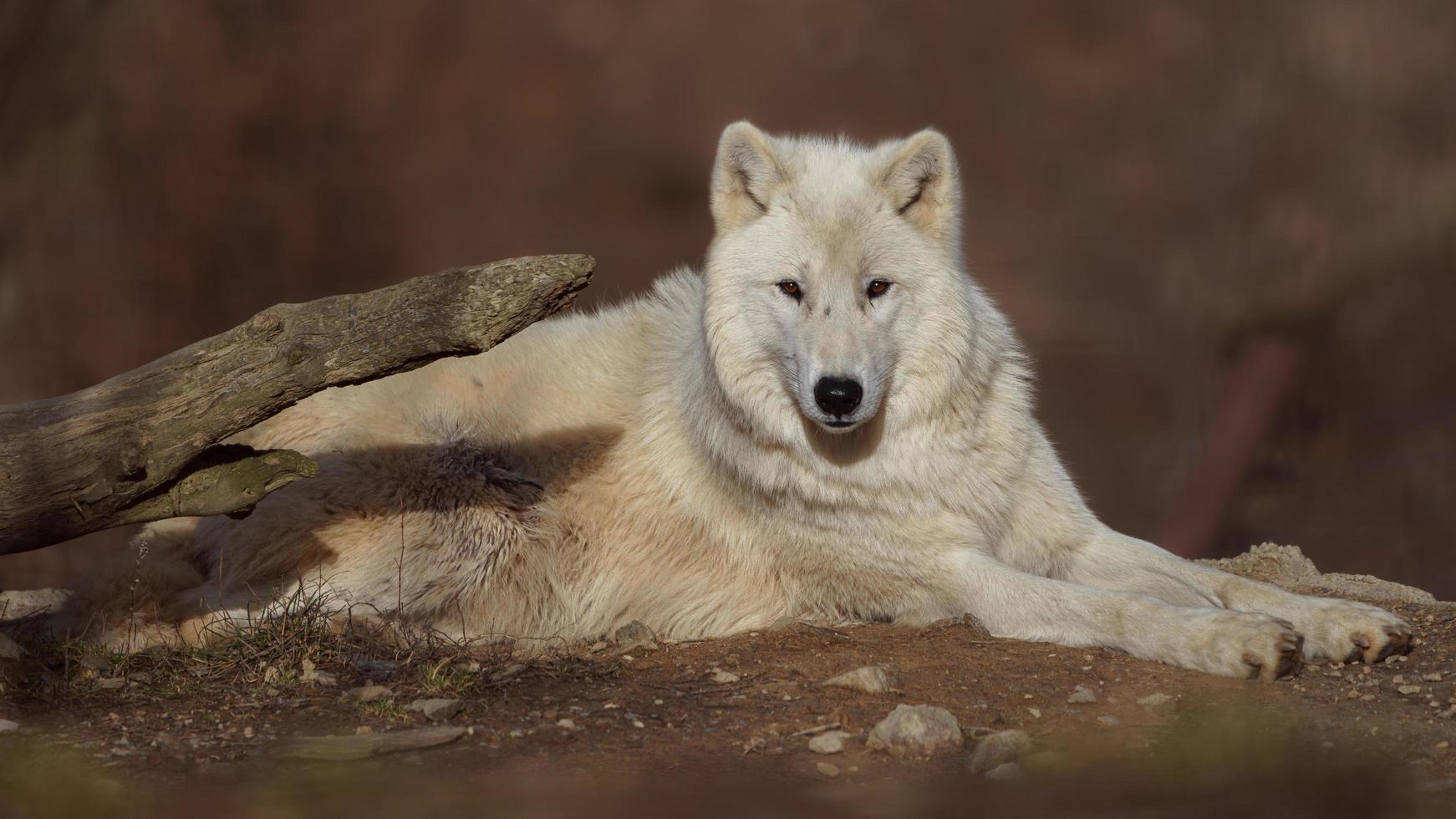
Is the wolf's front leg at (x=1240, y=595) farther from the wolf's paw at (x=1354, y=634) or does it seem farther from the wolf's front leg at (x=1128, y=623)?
the wolf's front leg at (x=1128, y=623)

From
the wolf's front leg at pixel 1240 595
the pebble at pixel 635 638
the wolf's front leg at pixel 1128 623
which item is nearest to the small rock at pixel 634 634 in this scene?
the pebble at pixel 635 638

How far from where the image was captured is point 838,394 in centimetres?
360

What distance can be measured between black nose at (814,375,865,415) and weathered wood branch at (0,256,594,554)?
782 millimetres

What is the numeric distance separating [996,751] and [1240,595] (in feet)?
5.55

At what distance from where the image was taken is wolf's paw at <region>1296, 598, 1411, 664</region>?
3543 millimetres

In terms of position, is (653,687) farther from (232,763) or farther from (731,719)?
(232,763)

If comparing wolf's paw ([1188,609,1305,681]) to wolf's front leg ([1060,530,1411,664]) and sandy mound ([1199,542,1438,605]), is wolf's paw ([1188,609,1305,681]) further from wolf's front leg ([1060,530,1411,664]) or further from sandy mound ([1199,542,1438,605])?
sandy mound ([1199,542,1438,605])

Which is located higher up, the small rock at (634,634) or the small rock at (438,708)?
the small rock at (438,708)

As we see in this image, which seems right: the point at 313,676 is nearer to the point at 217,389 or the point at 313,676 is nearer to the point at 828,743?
the point at 217,389

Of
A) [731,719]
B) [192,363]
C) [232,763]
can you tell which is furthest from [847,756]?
[192,363]

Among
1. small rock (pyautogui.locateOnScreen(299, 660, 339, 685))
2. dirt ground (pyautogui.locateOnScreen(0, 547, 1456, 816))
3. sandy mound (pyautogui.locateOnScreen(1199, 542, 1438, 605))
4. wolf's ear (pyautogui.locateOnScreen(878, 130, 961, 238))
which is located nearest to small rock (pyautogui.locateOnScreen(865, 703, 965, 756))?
dirt ground (pyautogui.locateOnScreen(0, 547, 1456, 816))

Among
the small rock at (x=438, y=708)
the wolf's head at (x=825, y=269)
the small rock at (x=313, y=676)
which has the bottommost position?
the small rock at (x=438, y=708)

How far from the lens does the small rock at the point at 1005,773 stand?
8.46ft

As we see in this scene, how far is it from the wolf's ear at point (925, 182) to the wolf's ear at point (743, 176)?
0.36 meters
